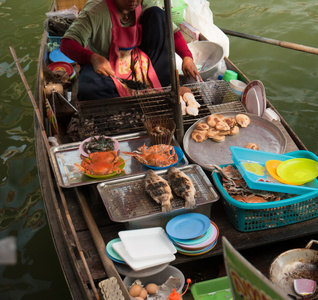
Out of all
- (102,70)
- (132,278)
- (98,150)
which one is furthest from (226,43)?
(132,278)

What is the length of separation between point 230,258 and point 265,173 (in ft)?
4.76

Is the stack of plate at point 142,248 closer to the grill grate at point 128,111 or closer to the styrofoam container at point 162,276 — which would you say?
the styrofoam container at point 162,276

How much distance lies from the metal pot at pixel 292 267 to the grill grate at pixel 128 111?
1567mm

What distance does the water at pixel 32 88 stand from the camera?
3828 millimetres

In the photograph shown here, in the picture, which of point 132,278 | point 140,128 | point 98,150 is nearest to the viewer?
point 132,278

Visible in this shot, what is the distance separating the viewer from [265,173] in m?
2.82

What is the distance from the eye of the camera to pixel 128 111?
12.3 feet

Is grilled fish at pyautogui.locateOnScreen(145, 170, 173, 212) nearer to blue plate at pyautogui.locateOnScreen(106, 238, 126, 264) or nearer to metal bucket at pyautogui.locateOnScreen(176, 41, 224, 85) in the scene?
blue plate at pyautogui.locateOnScreen(106, 238, 126, 264)

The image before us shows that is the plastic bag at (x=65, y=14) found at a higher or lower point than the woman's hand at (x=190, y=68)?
higher

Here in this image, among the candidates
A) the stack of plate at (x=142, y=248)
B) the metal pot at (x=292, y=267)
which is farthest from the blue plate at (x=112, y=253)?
the metal pot at (x=292, y=267)

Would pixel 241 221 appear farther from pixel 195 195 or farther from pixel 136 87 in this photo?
pixel 136 87

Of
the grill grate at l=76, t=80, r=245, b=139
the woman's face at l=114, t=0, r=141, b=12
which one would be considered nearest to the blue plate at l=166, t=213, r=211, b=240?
the grill grate at l=76, t=80, r=245, b=139

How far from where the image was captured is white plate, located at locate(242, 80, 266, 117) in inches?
149

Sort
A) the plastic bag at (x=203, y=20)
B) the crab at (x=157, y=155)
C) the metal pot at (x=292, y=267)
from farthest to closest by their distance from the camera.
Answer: the plastic bag at (x=203, y=20), the crab at (x=157, y=155), the metal pot at (x=292, y=267)
